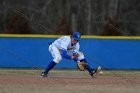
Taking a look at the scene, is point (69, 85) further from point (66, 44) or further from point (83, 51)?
point (83, 51)

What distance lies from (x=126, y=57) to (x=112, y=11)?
56.4 ft

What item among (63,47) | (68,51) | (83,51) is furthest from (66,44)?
(83,51)

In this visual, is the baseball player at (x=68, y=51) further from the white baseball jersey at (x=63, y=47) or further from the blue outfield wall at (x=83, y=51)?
the blue outfield wall at (x=83, y=51)

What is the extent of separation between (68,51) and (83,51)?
352 centimetres

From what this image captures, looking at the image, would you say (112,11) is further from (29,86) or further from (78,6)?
(29,86)

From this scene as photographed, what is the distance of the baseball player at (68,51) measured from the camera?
1406 centimetres

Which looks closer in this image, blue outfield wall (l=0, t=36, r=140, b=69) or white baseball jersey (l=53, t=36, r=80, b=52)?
white baseball jersey (l=53, t=36, r=80, b=52)

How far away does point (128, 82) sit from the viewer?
1360 centimetres

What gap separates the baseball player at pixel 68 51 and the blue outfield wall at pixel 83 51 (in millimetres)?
3273

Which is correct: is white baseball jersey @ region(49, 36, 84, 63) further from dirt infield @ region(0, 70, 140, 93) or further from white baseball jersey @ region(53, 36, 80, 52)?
dirt infield @ region(0, 70, 140, 93)

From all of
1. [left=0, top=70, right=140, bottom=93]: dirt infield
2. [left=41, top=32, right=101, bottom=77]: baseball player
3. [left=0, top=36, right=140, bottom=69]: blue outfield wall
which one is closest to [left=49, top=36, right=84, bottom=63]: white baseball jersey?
[left=41, top=32, right=101, bottom=77]: baseball player

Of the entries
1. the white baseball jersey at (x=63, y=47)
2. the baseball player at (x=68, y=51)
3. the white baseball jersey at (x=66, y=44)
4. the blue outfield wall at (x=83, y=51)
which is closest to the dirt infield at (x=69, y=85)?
the baseball player at (x=68, y=51)

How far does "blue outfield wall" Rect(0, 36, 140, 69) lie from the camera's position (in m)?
17.8

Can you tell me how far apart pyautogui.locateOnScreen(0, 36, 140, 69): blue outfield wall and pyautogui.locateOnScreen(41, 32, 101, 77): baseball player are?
3.27m
